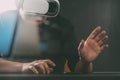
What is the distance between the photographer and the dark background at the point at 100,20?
200 centimetres

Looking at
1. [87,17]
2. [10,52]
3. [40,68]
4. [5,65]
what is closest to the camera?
[40,68]

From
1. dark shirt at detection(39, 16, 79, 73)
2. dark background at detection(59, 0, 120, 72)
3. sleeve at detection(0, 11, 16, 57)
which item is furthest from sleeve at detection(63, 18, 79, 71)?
→ sleeve at detection(0, 11, 16, 57)

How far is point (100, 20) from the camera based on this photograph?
2215mm

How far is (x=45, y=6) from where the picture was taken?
104 cm

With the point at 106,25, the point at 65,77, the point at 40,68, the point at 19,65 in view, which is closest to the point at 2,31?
the point at 106,25

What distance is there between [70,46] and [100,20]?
69 centimetres

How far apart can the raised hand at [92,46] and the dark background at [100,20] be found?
970 millimetres

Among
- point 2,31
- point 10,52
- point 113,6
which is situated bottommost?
point 10,52

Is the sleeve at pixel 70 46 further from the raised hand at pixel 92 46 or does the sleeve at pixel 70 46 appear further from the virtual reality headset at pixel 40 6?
the raised hand at pixel 92 46

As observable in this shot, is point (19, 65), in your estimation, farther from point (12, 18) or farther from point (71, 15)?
point (71, 15)

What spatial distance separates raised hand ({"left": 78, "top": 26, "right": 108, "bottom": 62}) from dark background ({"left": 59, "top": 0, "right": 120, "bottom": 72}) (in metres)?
0.97

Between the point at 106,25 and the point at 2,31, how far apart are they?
2.54 feet

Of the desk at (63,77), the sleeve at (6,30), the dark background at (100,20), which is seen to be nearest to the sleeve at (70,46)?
the dark background at (100,20)

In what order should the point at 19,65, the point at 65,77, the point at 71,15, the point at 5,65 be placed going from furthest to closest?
the point at 71,15
the point at 5,65
the point at 19,65
the point at 65,77
